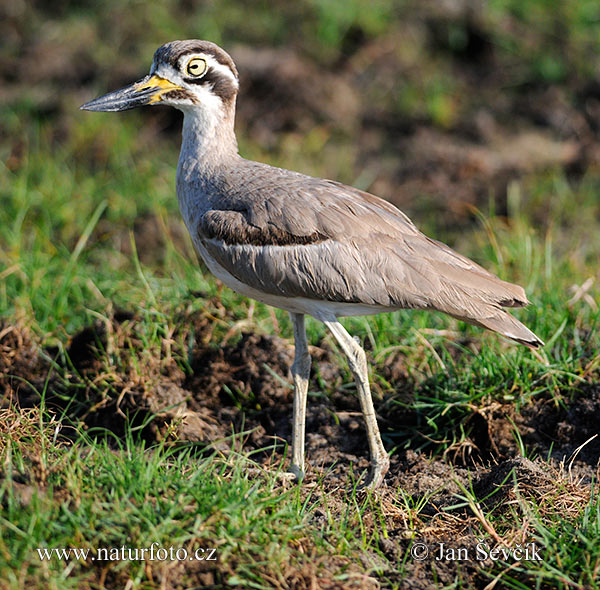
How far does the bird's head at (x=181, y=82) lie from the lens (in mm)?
3959

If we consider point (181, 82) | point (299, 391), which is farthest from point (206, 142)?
point (299, 391)

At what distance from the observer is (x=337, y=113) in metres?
6.98

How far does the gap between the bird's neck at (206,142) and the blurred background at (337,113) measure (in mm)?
1694

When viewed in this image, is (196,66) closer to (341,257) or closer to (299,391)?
(341,257)

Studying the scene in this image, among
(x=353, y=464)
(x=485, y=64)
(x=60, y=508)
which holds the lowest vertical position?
(x=353, y=464)

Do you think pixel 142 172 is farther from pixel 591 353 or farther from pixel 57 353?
pixel 591 353

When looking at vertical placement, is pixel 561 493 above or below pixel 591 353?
below

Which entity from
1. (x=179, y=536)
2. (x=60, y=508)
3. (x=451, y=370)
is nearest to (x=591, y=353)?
(x=451, y=370)

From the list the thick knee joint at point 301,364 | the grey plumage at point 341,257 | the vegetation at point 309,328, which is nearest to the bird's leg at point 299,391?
the thick knee joint at point 301,364

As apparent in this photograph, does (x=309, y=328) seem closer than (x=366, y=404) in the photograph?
No

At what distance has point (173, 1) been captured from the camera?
770cm

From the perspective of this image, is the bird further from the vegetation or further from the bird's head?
the vegetation

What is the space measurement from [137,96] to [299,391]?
63.8 inches

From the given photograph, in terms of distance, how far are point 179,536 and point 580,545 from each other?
1.45 meters
